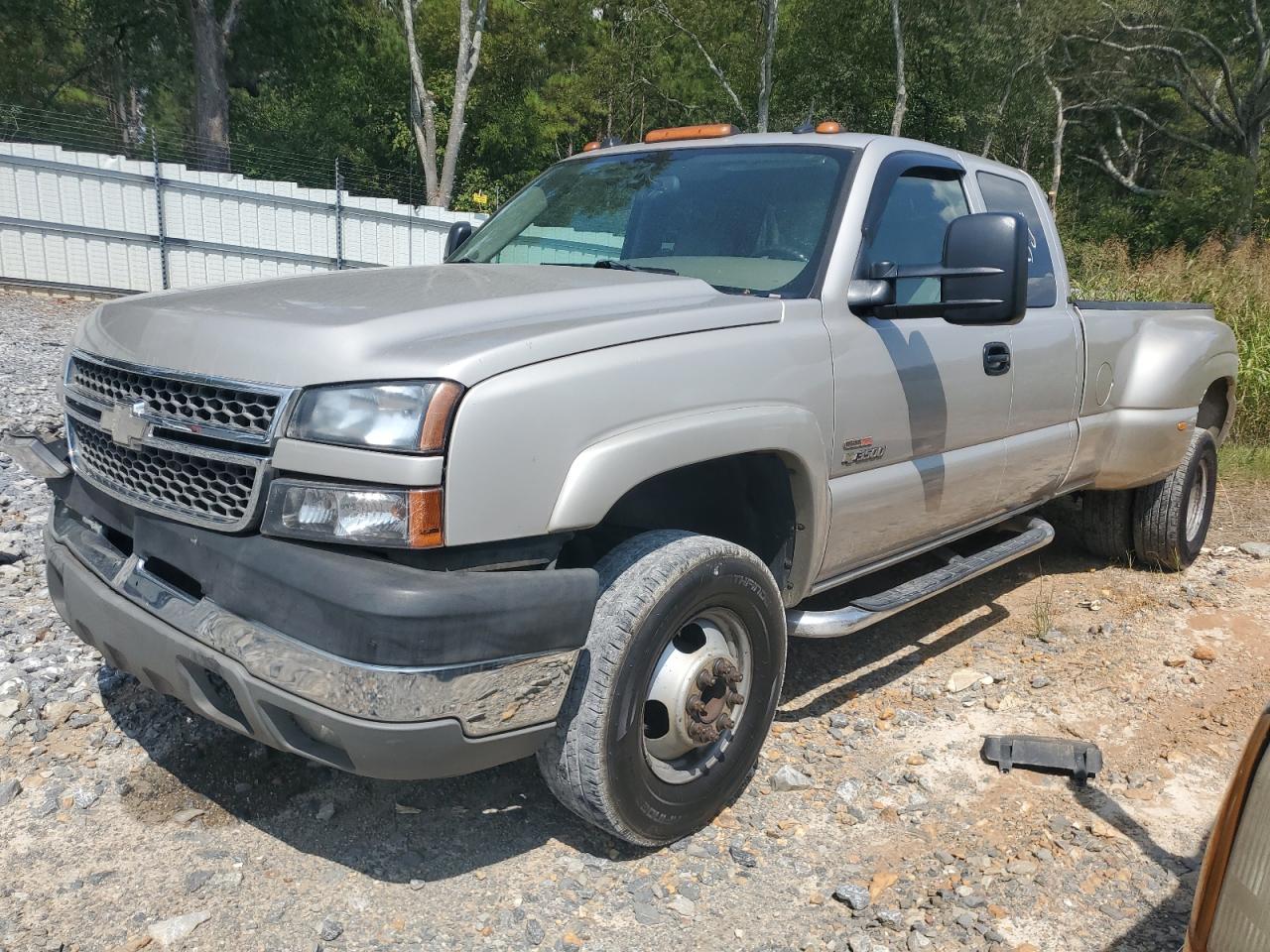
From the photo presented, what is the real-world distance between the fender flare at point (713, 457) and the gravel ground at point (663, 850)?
78cm

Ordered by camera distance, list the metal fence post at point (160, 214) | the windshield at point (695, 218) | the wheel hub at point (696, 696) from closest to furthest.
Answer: the wheel hub at point (696, 696) < the windshield at point (695, 218) < the metal fence post at point (160, 214)

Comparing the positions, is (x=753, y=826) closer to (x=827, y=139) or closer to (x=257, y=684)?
(x=257, y=684)

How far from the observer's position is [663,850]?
2.82 m

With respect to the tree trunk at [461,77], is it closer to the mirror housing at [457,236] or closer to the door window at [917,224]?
the mirror housing at [457,236]

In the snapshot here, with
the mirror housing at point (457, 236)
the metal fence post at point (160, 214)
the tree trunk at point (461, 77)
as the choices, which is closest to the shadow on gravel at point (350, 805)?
the mirror housing at point (457, 236)

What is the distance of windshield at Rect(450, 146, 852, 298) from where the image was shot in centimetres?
321

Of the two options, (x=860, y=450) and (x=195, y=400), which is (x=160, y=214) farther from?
(x=860, y=450)

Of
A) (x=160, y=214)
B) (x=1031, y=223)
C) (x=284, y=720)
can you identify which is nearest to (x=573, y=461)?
(x=284, y=720)

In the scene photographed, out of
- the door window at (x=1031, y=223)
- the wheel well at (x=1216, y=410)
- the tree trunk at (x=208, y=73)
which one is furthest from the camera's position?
the tree trunk at (x=208, y=73)

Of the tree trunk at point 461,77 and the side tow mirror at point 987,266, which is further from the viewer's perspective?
the tree trunk at point 461,77

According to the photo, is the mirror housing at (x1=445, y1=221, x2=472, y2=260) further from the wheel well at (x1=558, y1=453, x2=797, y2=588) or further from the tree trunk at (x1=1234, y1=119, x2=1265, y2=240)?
the tree trunk at (x1=1234, y1=119, x2=1265, y2=240)

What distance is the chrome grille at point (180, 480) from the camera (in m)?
2.23

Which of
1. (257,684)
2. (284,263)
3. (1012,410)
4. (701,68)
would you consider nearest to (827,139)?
(1012,410)

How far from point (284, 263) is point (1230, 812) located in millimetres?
15680
